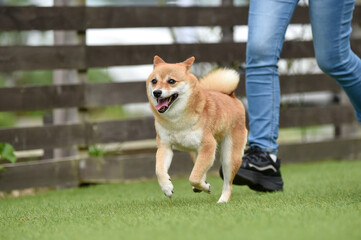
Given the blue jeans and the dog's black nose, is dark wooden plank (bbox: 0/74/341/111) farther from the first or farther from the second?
the dog's black nose

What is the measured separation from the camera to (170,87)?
2654 mm

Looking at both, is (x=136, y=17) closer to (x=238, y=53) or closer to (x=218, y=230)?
(x=238, y=53)

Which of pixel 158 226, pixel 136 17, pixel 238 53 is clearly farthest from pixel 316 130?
pixel 158 226

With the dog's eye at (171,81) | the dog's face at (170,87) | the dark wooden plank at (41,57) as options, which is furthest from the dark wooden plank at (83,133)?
the dog's eye at (171,81)

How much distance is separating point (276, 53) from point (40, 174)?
1.90 metres

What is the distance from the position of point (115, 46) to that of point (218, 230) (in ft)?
8.78

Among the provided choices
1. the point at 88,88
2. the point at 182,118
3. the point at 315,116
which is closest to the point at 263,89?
the point at 182,118

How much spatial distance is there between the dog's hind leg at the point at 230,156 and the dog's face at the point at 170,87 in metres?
0.39

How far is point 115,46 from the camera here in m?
4.35

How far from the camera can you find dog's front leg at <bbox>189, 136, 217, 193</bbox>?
2657 millimetres

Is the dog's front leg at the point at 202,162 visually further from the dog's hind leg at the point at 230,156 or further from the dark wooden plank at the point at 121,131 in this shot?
the dark wooden plank at the point at 121,131

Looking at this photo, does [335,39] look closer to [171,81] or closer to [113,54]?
[171,81]

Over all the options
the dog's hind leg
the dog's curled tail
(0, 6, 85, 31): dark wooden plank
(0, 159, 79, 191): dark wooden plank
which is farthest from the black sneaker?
(0, 6, 85, 31): dark wooden plank

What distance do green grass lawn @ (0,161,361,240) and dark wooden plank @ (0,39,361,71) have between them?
99 centimetres
